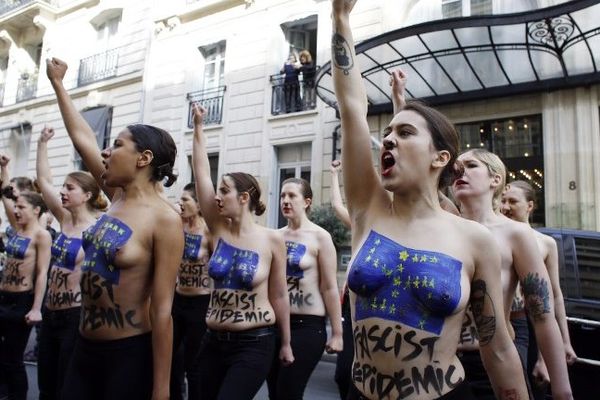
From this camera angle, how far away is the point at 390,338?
6.24 ft

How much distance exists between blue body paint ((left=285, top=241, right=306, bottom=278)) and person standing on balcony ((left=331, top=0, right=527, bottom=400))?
243 centimetres

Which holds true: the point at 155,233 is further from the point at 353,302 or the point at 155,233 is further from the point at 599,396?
the point at 599,396

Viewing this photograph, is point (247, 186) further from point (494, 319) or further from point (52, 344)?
point (494, 319)

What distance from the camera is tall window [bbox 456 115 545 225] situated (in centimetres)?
1027

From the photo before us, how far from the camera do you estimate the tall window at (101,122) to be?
1797 cm

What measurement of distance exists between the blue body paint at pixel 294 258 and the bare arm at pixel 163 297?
201 centimetres

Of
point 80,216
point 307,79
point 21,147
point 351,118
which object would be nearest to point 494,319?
point 351,118

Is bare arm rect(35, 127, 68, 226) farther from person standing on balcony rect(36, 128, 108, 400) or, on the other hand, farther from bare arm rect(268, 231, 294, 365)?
bare arm rect(268, 231, 294, 365)

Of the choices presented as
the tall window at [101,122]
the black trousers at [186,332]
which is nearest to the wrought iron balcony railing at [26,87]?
the tall window at [101,122]

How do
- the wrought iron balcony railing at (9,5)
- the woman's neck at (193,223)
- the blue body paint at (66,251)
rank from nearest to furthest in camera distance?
the blue body paint at (66,251) < the woman's neck at (193,223) < the wrought iron balcony railing at (9,5)

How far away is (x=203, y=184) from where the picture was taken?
3916mm

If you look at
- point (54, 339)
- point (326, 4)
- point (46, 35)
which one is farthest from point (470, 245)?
point (46, 35)

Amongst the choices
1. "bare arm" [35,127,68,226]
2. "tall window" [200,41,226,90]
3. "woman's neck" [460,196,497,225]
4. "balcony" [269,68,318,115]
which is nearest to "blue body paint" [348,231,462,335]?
"woman's neck" [460,196,497,225]

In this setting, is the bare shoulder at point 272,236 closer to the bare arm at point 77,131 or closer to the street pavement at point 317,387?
the bare arm at point 77,131
